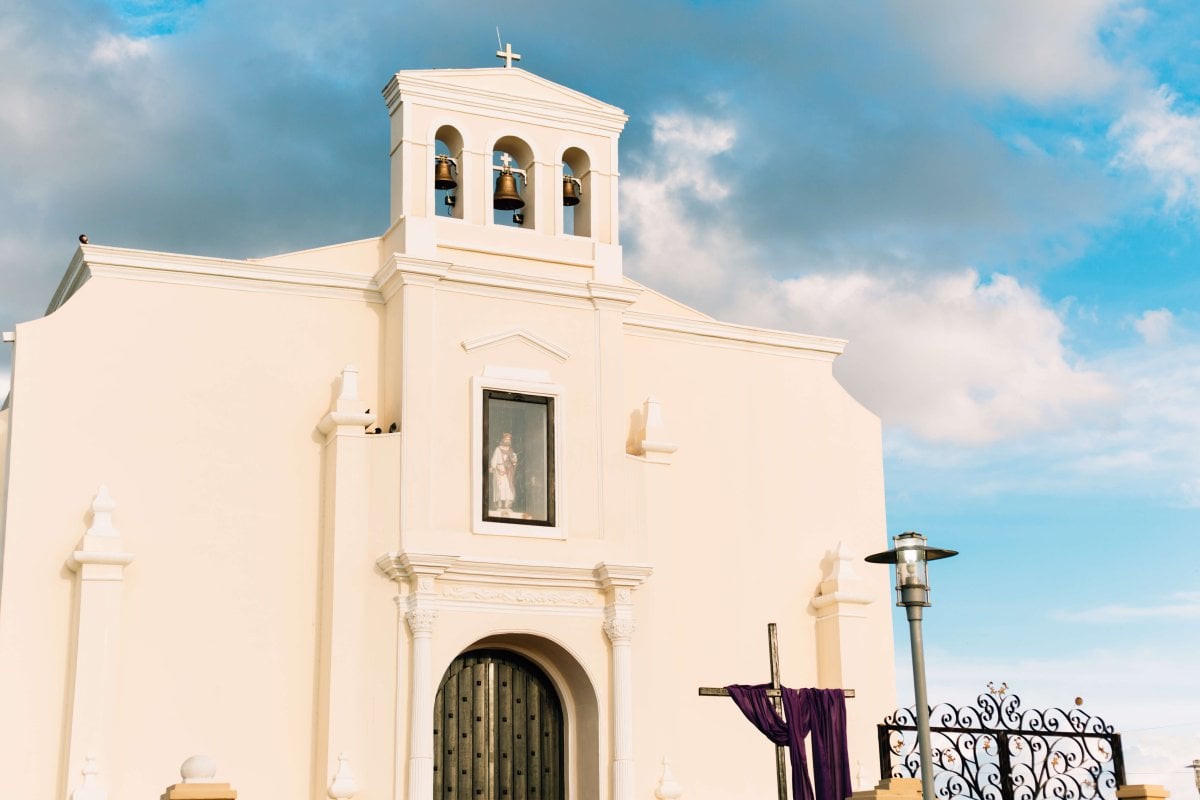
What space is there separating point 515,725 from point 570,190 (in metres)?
6.56

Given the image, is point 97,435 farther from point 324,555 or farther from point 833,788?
point 833,788

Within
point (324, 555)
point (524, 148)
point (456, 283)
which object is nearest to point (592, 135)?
point (524, 148)

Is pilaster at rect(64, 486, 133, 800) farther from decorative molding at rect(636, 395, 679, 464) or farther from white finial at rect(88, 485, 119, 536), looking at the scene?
decorative molding at rect(636, 395, 679, 464)

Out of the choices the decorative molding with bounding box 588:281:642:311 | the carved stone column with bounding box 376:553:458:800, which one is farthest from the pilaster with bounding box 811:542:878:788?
the carved stone column with bounding box 376:553:458:800

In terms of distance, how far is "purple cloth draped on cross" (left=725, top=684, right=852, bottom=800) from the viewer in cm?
1862

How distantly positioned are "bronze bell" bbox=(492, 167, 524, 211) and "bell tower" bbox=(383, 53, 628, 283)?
0.5 inches

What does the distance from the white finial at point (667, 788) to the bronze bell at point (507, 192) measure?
7.01m

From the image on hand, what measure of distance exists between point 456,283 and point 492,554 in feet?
10.5

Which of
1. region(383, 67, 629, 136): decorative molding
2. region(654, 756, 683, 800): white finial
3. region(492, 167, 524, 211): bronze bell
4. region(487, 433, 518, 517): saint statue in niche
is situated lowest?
region(654, 756, 683, 800): white finial

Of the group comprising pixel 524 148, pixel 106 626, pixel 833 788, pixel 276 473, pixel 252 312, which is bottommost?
pixel 833 788

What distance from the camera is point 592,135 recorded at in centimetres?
2109

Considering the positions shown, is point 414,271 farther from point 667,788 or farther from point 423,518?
point 667,788

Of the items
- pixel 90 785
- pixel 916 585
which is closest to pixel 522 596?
pixel 90 785

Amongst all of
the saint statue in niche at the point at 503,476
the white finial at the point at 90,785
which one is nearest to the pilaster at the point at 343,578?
the saint statue in niche at the point at 503,476
